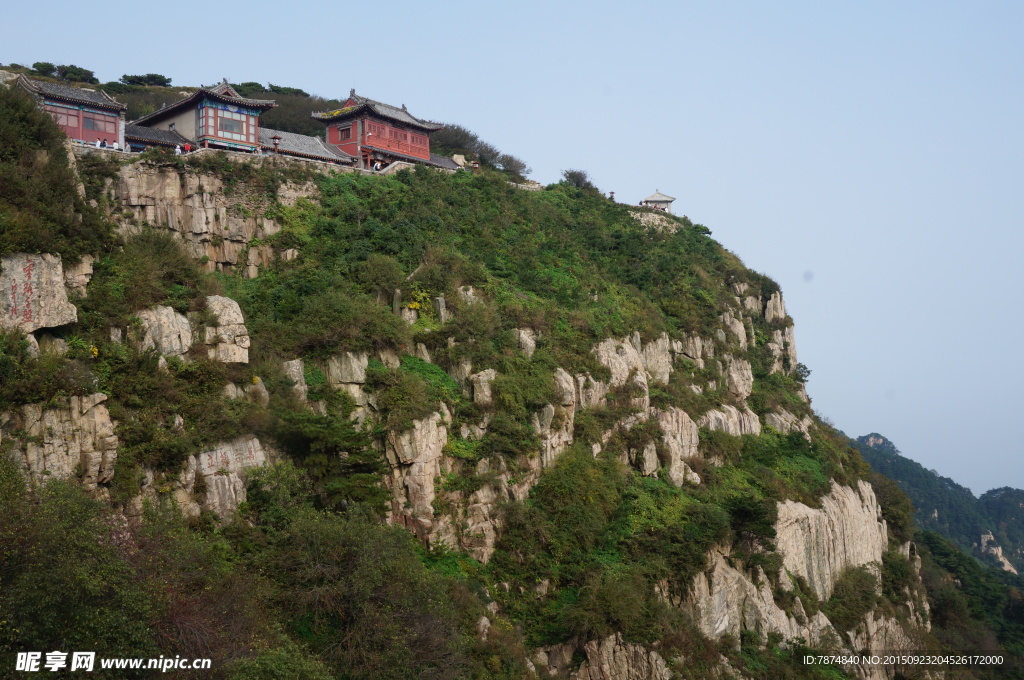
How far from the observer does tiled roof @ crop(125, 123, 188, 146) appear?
32969mm

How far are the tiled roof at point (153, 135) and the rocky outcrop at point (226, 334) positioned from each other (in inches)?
451

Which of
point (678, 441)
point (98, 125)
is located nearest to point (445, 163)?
point (98, 125)

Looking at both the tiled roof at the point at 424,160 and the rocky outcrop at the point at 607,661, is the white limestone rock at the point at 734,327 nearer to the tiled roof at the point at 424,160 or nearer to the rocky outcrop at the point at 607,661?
the tiled roof at the point at 424,160

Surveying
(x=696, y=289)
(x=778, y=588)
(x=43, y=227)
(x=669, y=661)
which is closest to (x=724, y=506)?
(x=778, y=588)

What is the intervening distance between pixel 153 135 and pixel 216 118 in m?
2.43

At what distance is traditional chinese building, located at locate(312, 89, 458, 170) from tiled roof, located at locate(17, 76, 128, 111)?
11.2 metres

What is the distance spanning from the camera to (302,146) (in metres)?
38.0

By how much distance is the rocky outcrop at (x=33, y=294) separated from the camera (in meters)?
20.2

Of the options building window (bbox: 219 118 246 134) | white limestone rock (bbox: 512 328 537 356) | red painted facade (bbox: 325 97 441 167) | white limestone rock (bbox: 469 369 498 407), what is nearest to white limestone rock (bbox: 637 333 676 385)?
white limestone rock (bbox: 512 328 537 356)

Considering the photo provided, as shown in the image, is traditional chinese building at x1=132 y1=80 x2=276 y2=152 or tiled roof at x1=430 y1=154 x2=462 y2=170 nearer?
traditional chinese building at x1=132 y1=80 x2=276 y2=152

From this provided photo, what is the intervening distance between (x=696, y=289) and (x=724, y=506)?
13.3 metres

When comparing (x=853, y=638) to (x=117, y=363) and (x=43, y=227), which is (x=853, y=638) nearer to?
(x=117, y=363)

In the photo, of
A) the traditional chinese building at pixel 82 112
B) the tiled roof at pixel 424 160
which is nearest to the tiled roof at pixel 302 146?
the tiled roof at pixel 424 160

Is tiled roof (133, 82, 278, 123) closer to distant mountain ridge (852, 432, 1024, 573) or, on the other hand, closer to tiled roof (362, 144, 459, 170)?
tiled roof (362, 144, 459, 170)
